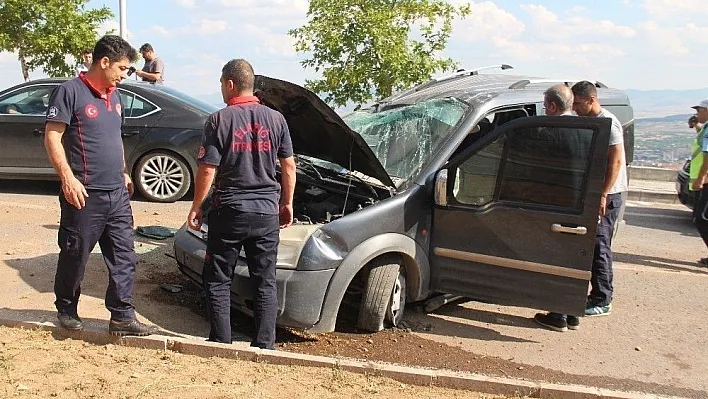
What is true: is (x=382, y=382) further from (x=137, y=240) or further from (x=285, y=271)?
(x=137, y=240)

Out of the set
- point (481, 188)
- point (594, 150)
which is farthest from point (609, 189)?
Answer: point (481, 188)

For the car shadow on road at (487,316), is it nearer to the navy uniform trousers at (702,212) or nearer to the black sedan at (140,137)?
the navy uniform trousers at (702,212)

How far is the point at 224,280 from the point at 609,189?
10.2ft

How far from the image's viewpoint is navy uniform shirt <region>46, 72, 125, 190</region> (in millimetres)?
4012

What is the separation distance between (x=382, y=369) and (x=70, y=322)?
6.37 ft

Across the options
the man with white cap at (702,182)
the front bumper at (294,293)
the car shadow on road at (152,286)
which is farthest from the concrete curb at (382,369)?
the man with white cap at (702,182)

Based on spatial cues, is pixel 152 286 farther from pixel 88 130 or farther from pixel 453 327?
pixel 453 327

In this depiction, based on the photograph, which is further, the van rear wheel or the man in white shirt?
the man in white shirt

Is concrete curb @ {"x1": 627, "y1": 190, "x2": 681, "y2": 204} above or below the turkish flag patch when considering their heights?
below

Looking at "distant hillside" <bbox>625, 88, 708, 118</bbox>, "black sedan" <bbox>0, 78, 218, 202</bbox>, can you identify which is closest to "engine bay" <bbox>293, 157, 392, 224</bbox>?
"black sedan" <bbox>0, 78, 218, 202</bbox>

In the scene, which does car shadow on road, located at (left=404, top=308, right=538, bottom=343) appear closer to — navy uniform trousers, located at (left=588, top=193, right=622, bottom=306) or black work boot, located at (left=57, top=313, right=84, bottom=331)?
navy uniform trousers, located at (left=588, top=193, right=622, bottom=306)

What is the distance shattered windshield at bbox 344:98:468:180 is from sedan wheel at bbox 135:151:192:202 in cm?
371

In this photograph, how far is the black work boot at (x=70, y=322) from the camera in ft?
14.2

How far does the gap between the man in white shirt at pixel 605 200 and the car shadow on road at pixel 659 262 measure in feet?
7.24
